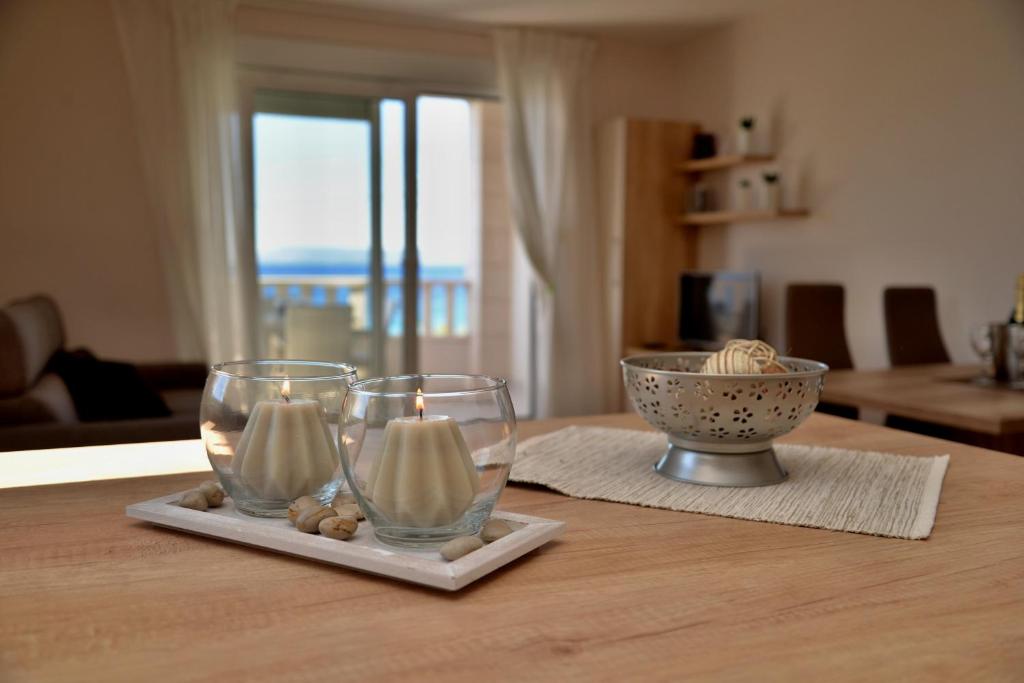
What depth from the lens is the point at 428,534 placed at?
2.29 feet

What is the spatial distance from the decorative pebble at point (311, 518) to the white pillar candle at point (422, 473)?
0.07m

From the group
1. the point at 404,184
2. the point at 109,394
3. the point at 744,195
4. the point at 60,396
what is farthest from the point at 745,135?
the point at 60,396

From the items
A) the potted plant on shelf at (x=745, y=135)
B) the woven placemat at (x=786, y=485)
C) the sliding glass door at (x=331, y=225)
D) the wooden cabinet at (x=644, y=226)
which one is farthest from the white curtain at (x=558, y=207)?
the woven placemat at (x=786, y=485)

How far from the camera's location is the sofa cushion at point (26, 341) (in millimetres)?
2279

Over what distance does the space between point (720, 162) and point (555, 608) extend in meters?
4.74

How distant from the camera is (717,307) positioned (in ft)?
16.7

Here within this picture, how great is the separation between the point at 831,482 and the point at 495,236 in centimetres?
611

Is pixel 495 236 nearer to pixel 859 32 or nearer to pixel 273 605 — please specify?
pixel 859 32

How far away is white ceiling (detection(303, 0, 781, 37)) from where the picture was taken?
15.7 feet

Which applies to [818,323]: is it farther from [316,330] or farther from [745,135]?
[316,330]

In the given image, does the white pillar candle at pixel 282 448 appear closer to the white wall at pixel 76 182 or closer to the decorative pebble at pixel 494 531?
the decorative pebble at pixel 494 531

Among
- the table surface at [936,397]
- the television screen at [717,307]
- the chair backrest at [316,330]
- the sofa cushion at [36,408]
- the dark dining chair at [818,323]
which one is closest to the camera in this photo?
the table surface at [936,397]

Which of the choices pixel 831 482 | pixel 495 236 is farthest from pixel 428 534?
pixel 495 236

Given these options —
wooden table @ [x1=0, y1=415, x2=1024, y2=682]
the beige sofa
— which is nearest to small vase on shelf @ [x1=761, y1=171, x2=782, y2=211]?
the beige sofa
